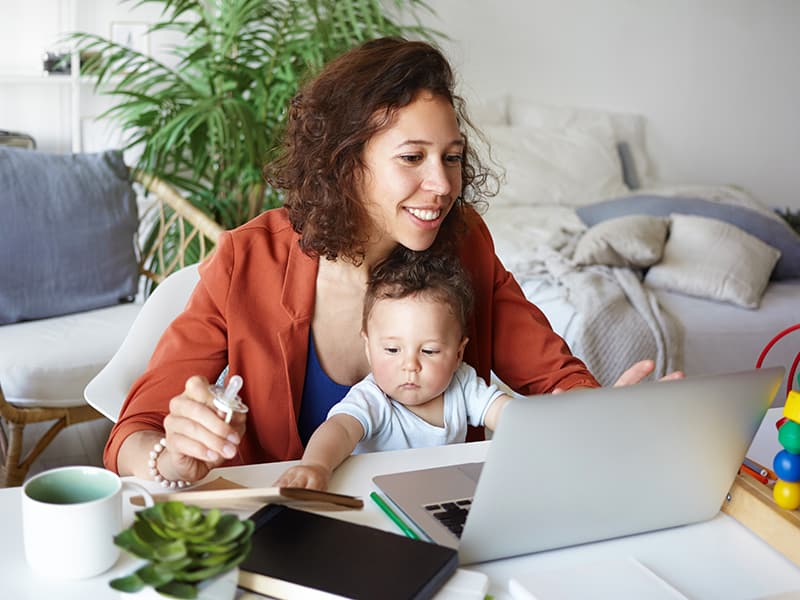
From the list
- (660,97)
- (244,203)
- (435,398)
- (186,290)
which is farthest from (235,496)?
(660,97)

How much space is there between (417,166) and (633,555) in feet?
2.01

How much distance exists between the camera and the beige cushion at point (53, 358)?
2312 millimetres

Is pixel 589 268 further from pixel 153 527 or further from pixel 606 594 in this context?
pixel 153 527

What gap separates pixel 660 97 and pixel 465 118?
3625mm

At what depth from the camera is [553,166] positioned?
13.1ft

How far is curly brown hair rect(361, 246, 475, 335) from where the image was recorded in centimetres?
136

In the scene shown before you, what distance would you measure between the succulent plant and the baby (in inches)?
21.0

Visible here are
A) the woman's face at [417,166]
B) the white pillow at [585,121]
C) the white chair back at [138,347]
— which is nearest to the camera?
the woman's face at [417,166]

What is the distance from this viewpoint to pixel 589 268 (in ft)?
9.71

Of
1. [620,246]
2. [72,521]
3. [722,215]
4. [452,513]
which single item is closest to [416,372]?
[452,513]

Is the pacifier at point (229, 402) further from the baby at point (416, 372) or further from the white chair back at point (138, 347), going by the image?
the white chair back at point (138, 347)

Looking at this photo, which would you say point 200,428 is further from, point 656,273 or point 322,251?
point 656,273

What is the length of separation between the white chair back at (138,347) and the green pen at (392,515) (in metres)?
0.66

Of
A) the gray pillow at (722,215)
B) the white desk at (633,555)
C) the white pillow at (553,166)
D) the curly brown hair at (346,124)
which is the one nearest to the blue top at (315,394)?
the curly brown hair at (346,124)
